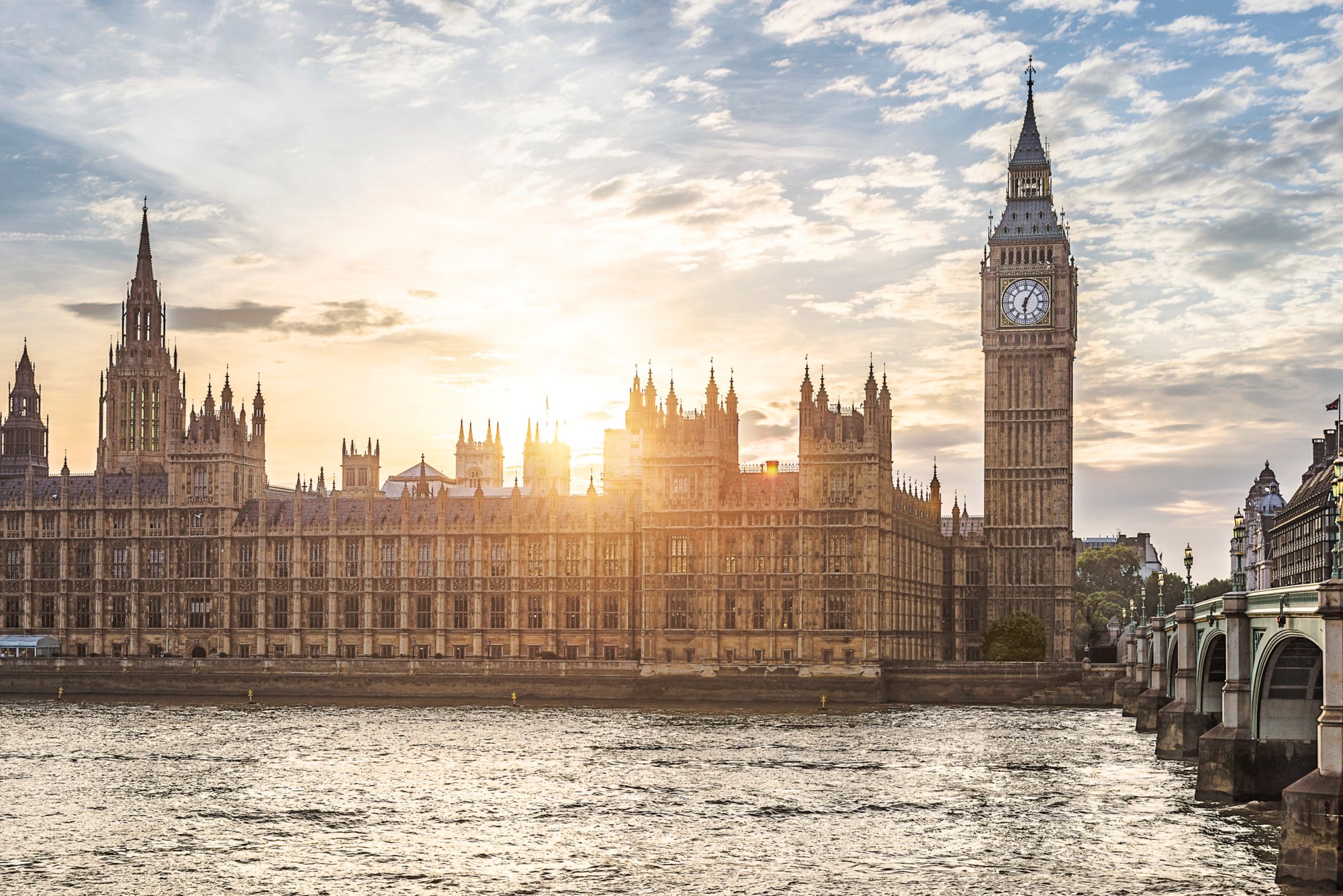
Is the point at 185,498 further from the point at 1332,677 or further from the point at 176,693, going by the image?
the point at 1332,677

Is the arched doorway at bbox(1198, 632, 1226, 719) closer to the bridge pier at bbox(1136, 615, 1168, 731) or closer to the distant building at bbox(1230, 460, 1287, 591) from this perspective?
the bridge pier at bbox(1136, 615, 1168, 731)

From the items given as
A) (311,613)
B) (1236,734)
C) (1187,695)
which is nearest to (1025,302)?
(311,613)

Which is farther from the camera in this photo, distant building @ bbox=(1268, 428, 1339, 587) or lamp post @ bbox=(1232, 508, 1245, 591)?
distant building @ bbox=(1268, 428, 1339, 587)

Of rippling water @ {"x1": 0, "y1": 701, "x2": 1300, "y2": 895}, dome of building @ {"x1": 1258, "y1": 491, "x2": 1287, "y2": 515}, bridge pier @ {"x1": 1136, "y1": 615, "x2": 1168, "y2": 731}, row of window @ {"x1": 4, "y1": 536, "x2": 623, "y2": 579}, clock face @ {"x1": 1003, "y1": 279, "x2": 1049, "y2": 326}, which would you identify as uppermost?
clock face @ {"x1": 1003, "y1": 279, "x2": 1049, "y2": 326}

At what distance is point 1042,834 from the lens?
5344 centimetres

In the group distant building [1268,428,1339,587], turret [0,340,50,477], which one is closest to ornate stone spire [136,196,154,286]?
turret [0,340,50,477]

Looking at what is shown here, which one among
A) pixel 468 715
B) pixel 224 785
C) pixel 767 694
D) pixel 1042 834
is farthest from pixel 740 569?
pixel 1042 834

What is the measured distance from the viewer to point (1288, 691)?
53719mm

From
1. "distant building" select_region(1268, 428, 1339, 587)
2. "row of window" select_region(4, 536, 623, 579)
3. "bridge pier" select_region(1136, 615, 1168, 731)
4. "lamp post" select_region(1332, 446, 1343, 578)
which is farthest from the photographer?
"row of window" select_region(4, 536, 623, 579)

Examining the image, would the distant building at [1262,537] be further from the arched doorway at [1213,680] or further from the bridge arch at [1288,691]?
the bridge arch at [1288,691]

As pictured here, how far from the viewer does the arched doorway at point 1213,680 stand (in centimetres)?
7006

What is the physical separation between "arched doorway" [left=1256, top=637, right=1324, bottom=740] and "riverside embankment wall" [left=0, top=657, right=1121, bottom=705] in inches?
2302

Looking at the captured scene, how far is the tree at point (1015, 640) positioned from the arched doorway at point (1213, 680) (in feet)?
183

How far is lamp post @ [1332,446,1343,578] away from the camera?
1626 inches
